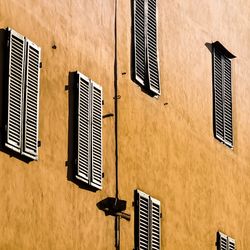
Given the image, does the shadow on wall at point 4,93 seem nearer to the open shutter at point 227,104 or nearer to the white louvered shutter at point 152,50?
the white louvered shutter at point 152,50

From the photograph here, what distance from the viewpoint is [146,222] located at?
46.4ft

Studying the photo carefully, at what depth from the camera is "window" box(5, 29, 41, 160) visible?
11.4m

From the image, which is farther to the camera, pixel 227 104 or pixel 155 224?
pixel 227 104

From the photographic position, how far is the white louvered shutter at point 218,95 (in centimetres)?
1736

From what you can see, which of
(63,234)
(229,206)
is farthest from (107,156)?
(229,206)

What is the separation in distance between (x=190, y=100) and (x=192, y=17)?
1586 mm

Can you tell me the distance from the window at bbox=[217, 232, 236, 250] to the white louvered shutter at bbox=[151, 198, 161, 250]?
225cm

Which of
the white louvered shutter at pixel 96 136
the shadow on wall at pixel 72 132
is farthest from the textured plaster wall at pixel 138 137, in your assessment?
the white louvered shutter at pixel 96 136

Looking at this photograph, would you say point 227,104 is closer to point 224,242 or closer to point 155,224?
point 224,242

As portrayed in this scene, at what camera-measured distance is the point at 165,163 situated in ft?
49.4

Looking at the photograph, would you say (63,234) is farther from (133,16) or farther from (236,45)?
(236,45)

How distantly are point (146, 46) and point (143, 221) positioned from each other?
8.90 feet

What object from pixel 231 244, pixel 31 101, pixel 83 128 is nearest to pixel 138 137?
pixel 83 128

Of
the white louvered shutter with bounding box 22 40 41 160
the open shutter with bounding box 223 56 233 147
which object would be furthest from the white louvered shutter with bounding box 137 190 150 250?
the open shutter with bounding box 223 56 233 147
